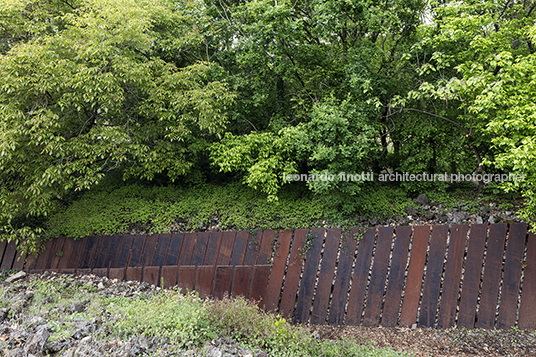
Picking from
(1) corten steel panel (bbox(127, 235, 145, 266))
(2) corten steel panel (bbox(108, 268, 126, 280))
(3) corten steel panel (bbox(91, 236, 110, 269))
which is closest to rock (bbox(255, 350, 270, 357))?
(1) corten steel panel (bbox(127, 235, 145, 266))

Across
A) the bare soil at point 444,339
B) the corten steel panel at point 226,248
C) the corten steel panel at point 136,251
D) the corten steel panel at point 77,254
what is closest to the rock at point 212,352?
the bare soil at point 444,339

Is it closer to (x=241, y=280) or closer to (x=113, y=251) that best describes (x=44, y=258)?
(x=113, y=251)

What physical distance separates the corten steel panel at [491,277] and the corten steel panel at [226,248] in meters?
4.23

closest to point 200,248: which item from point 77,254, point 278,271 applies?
point 278,271

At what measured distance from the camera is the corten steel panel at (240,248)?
5824 mm

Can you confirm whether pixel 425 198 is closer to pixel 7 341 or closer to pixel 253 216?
pixel 253 216

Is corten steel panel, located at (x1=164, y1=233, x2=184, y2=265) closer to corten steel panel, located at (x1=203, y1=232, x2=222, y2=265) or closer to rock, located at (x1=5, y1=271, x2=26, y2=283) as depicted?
corten steel panel, located at (x1=203, y1=232, x2=222, y2=265)

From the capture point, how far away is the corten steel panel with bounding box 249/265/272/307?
18.3 ft

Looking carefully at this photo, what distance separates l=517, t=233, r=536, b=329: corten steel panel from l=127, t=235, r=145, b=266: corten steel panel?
6629mm

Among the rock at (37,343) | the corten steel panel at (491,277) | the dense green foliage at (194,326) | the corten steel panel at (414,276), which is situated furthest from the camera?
the corten steel panel at (414,276)

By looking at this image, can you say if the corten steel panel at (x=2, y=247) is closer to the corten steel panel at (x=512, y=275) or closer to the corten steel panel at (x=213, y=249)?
the corten steel panel at (x=213, y=249)

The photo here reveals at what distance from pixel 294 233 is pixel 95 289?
12.0ft

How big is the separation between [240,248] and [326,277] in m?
1.66

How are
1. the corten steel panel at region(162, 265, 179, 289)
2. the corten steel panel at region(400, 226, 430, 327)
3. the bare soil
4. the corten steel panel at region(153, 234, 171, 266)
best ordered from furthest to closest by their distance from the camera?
1. the corten steel panel at region(153, 234, 171, 266)
2. the corten steel panel at region(162, 265, 179, 289)
3. the corten steel panel at region(400, 226, 430, 327)
4. the bare soil
